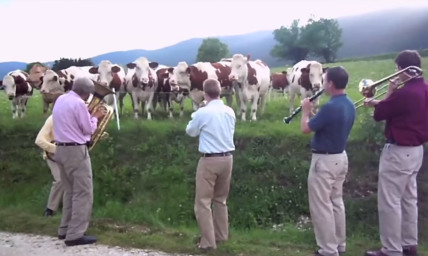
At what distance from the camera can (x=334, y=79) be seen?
789 cm

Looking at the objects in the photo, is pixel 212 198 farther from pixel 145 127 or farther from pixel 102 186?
pixel 145 127

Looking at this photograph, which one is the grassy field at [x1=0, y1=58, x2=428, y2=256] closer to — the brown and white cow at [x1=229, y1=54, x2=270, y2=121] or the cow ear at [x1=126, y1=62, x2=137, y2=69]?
the brown and white cow at [x1=229, y1=54, x2=270, y2=121]

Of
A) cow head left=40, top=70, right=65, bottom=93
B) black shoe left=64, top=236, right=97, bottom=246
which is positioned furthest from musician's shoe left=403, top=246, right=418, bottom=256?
cow head left=40, top=70, right=65, bottom=93

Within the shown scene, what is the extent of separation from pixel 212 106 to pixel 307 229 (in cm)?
328

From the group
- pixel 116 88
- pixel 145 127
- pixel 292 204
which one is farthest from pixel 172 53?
pixel 292 204

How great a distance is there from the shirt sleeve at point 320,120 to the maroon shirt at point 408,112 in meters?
0.75

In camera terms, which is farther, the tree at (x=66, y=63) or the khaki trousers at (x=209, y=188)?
the tree at (x=66, y=63)

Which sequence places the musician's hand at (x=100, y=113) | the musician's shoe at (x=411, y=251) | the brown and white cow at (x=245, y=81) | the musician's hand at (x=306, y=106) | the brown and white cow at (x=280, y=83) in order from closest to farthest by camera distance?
1. the musician's hand at (x=306, y=106)
2. the musician's shoe at (x=411, y=251)
3. the musician's hand at (x=100, y=113)
4. the brown and white cow at (x=245, y=81)
5. the brown and white cow at (x=280, y=83)

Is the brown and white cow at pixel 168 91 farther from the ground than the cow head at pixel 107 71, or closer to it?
closer to it

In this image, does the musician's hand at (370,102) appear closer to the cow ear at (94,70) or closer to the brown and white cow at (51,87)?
the brown and white cow at (51,87)

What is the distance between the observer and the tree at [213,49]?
32969 millimetres

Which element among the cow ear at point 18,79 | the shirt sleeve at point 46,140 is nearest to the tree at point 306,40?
the cow ear at point 18,79

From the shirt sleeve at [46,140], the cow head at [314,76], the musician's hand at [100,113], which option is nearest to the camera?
the shirt sleeve at [46,140]

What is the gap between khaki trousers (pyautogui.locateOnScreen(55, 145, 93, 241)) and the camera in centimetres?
904
